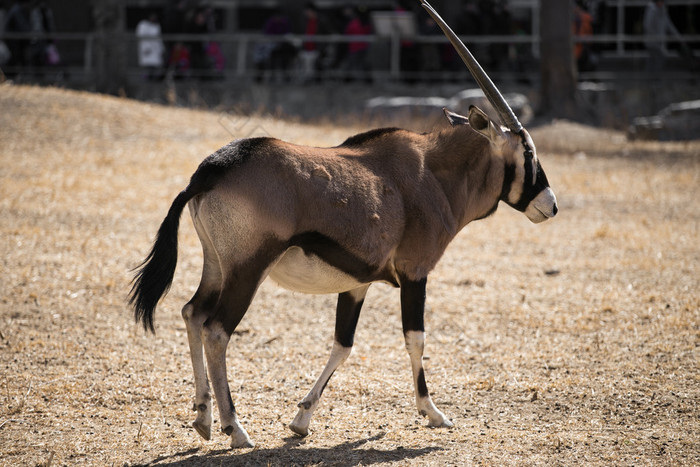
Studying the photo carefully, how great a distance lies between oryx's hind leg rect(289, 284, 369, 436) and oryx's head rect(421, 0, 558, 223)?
1.33 m

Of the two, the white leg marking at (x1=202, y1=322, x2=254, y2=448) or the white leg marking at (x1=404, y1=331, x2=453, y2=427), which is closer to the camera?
the white leg marking at (x1=202, y1=322, x2=254, y2=448)

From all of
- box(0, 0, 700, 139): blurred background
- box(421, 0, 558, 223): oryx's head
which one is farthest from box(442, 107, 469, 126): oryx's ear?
box(0, 0, 700, 139): blurred background

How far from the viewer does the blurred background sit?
20906 millimetres

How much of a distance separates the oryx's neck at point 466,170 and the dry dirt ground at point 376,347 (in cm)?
151

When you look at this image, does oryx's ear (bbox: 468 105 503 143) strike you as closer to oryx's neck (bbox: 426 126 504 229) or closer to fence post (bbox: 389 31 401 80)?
oryx's neck (bbox: 426 126 504 229)

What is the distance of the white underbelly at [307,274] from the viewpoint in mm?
5391

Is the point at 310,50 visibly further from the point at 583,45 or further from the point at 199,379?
the point at 199,379

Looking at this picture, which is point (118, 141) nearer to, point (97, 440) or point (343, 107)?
point (343, 107)

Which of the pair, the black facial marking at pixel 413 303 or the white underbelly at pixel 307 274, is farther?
the black facial marking at pixel 413 303

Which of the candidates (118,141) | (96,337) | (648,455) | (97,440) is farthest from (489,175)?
(118,141)

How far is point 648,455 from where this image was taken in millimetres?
5383

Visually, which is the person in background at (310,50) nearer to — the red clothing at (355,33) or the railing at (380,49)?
the railing at (380,49)

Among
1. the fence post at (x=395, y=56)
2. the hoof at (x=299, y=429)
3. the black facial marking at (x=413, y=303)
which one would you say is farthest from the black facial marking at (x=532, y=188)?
the fence post at (x=395, y=56)

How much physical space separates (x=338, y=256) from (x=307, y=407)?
1.07 metres
